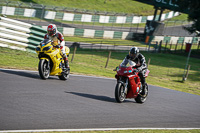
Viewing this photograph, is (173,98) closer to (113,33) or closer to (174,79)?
(174,79)

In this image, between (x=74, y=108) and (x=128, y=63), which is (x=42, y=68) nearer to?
(x=128, y=63)

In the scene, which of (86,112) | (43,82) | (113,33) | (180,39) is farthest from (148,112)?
(180,39)

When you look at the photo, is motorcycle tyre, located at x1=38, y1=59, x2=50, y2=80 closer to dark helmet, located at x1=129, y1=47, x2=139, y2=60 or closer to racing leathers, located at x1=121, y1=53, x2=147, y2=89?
racing leathers, located at x1=121, y1=53, x2=147, y2=89

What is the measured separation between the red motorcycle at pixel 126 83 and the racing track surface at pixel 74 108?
0.31 metres

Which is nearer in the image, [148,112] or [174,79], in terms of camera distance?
[148,112]

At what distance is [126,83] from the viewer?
10531 millimetres

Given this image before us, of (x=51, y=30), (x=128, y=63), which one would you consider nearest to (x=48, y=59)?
(x=51, y=30)

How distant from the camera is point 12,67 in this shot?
13547mm

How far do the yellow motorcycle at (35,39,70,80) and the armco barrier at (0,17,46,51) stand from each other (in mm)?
5886

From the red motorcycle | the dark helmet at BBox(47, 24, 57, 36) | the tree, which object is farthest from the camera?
the tree

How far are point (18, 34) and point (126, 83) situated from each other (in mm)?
9029

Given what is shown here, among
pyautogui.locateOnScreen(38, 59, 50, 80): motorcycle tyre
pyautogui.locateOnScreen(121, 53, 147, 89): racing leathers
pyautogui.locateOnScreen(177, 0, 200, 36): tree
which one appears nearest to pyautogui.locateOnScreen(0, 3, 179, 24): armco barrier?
pyautogui.locateOnScreen(177, 0, 200, 36): tree

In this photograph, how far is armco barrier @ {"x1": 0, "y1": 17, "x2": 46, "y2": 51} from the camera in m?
17.2

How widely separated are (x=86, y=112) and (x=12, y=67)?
19.9 ft
